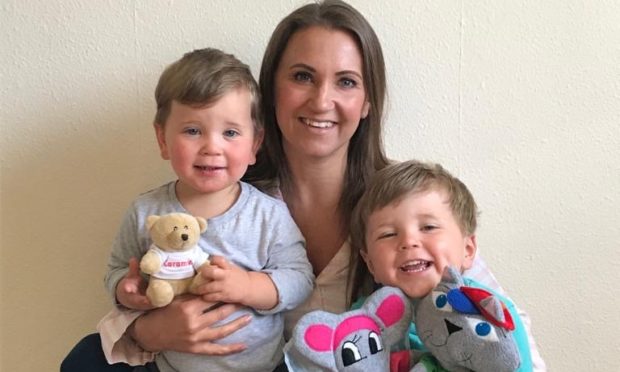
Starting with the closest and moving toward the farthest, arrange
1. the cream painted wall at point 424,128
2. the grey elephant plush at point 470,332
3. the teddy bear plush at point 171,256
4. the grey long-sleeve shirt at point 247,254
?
the grey elephant plush at point 470,332, the teddy bear plush at point 171,256, the grey long-sleeve shirt at point 247,254, the cream painted wall at point 424,128

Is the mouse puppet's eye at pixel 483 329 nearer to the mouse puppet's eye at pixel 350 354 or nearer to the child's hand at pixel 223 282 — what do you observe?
the mouse puppet's eye at pixel 350 354

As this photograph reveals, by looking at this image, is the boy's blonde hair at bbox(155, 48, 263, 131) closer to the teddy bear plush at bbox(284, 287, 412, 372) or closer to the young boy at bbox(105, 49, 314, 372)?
the young boy at bbox(105, 49, 314, 372)

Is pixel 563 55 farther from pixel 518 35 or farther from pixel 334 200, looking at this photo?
pixel 334 200

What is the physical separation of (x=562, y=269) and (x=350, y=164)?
0.55m

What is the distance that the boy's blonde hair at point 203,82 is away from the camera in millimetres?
1092

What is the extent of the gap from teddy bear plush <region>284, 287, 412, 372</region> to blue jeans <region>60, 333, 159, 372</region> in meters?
0.37

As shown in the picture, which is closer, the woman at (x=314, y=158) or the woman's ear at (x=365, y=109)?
the woman at (x=314, y=158)

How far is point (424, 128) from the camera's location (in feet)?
4.70

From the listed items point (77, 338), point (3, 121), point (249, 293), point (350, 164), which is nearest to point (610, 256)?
point (350, 164)

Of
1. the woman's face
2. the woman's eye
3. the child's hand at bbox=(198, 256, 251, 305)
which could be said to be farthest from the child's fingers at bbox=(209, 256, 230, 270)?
the woman's eye

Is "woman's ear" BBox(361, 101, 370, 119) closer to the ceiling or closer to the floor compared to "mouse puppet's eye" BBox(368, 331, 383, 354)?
closer to the ceiling

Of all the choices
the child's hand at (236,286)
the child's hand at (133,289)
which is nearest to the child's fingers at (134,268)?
the child's hand at (133,289)

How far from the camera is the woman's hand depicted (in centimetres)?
111

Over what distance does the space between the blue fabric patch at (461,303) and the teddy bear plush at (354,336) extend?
10cm
